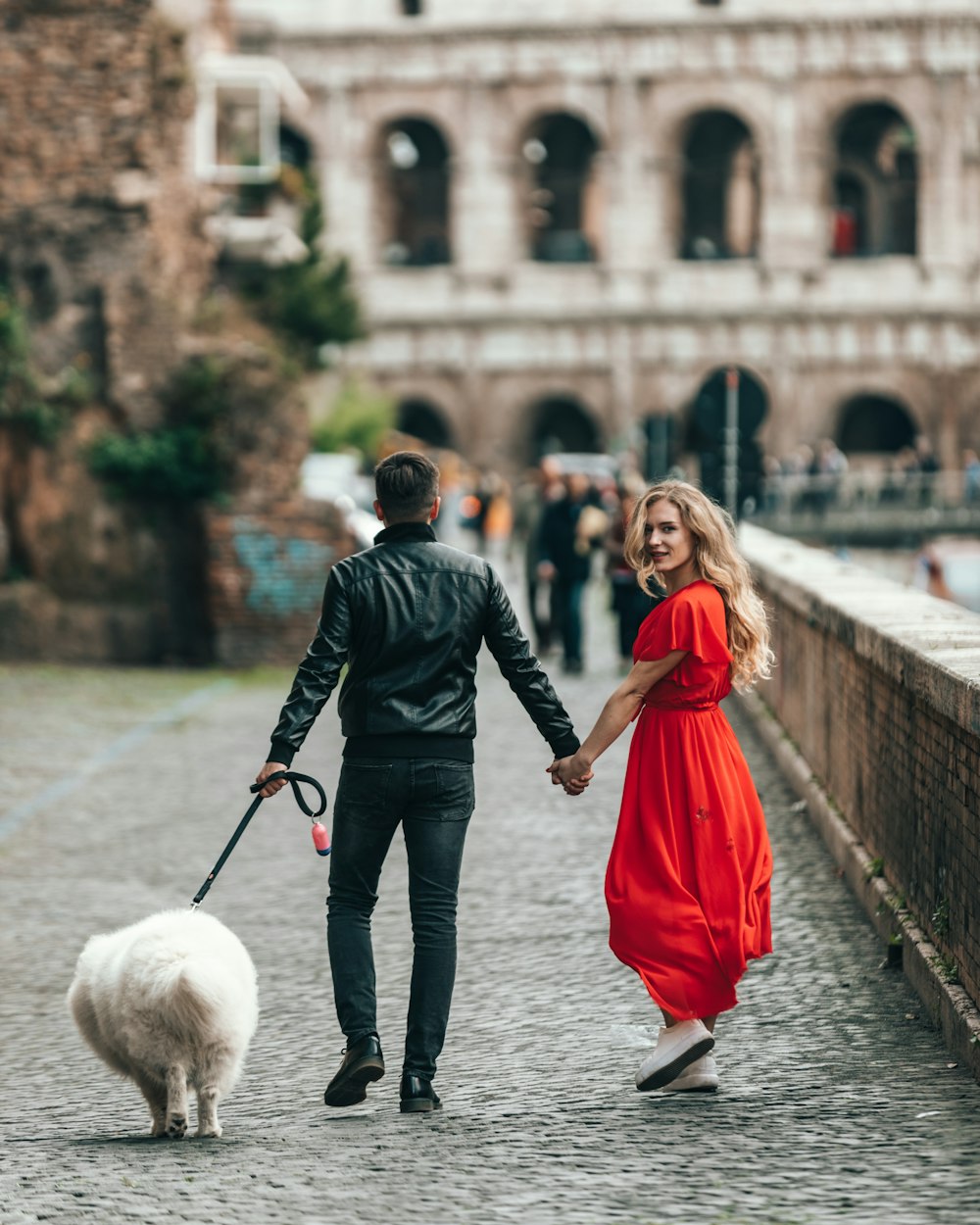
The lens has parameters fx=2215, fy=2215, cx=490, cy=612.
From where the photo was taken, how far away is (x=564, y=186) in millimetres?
64062

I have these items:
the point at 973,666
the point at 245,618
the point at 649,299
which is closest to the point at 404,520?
the point at 973,666

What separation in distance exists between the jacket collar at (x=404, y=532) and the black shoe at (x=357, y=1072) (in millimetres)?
1404

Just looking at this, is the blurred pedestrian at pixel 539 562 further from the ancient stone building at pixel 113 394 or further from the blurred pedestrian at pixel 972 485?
the blurred pedestrian at pixel 972 485

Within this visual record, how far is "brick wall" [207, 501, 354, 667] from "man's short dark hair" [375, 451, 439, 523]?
14531mm

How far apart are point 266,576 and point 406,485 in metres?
14.7

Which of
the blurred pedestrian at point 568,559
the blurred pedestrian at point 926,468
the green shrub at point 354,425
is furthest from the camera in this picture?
the blurred pedestrian at point 926,468

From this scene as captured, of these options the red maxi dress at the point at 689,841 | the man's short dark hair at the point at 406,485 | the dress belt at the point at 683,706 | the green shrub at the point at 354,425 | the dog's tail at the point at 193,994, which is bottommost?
the dog's tail at the point at 193,994

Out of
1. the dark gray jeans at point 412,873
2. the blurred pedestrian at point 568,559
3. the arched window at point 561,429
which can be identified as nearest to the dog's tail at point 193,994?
the dark gray jeans at point 412,873

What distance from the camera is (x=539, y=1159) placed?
17.5 feet

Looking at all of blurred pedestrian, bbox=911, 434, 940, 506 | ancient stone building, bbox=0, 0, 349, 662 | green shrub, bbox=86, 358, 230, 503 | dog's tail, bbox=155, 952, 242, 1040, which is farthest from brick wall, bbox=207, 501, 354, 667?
blurred pedestrian, bbox=911, 434, 940, 506

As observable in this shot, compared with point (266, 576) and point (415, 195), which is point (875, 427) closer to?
point (415, 195)

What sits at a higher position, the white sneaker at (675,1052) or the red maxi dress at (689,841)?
the red maxi dress at (689,841)

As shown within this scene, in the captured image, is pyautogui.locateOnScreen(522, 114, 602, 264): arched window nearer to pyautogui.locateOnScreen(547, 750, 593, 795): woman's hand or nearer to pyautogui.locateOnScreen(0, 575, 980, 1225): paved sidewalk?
pyautogui.locateOnScreen(0, 575, 980, 1225): paved sidewalk

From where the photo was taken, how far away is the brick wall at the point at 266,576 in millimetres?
20844
